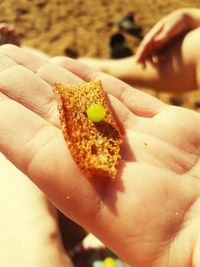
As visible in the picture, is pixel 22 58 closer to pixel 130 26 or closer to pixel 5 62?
pixel 5 62

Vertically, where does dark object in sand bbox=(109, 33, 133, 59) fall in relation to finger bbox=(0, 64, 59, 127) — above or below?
below

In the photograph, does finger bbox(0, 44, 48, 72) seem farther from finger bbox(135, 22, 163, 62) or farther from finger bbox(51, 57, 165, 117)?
finger bbox(135, 22, 163, 62)

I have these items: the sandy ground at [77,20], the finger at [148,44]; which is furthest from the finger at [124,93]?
the sandy ground at [77,20]

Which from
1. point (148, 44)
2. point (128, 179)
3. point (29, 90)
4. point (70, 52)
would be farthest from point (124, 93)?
point (70, 52)

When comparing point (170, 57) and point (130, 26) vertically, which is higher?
point (170, 57)

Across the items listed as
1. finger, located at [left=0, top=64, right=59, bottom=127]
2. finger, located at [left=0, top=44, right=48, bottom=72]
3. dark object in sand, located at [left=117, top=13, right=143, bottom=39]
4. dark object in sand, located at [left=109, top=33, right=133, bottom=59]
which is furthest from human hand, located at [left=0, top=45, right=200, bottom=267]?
dark object in sand, located at [left=117, top=13, right=143, bottom=39]

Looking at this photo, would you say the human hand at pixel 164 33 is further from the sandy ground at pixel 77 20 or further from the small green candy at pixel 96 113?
the small green candy at pixel 96 113

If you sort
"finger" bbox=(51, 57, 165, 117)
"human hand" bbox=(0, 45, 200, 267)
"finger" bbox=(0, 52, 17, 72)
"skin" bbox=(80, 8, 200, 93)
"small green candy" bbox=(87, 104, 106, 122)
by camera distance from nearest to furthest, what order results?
"human hand" bbox=(0, 45, 200, 267), "small green candy" bbox=(87, 104, 106, 122), "finger" bbox=(0, 52, 17, 72), "finger" bbox=(51, 57, 165, 117), "skin" bbox=(80, 8, 200, 93)
